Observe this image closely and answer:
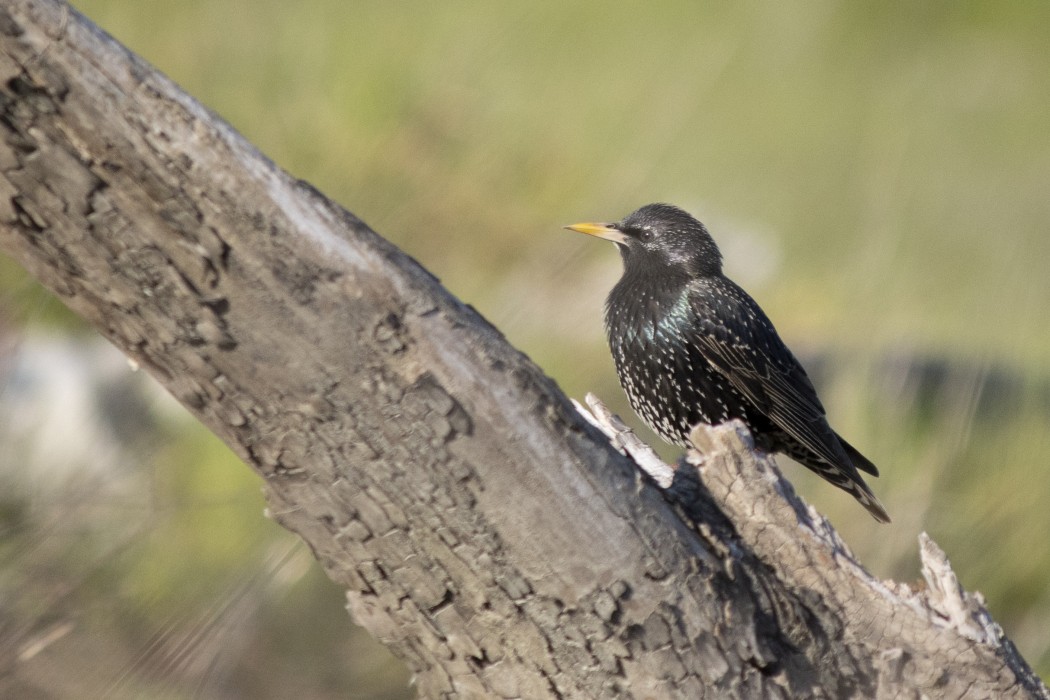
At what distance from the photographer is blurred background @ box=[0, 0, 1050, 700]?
2746 mm

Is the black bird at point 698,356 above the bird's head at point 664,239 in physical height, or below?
below

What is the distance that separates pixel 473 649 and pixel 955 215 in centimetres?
671

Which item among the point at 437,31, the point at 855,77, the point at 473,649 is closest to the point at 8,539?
the point at 473,649

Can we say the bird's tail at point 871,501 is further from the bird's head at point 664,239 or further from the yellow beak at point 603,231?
the yellow beak at point 603,231

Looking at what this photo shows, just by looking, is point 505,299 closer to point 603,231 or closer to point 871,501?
point 603,231

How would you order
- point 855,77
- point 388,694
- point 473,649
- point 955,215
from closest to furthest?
point 473,649 < point 388,694 < point 955,215 < point 855,77

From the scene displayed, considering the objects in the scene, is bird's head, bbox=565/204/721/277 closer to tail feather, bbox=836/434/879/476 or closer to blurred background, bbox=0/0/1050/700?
blurred background, bbox=0/0/1050/700

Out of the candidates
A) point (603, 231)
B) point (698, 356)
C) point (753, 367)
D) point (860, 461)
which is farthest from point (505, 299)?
point (860, 461)

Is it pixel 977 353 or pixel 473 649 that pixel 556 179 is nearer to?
pixel 977 353

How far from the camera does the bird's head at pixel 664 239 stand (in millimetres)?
3727

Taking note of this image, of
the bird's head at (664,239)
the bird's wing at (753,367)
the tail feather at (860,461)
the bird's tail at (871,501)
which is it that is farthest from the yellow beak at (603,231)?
the bird's tail at (871,501)

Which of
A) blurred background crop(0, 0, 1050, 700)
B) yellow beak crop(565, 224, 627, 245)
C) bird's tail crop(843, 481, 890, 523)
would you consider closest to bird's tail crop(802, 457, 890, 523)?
bird's tail crop(843, 481, 890, 523)

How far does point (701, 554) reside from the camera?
198cm

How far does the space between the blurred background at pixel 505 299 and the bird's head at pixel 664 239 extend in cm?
35
